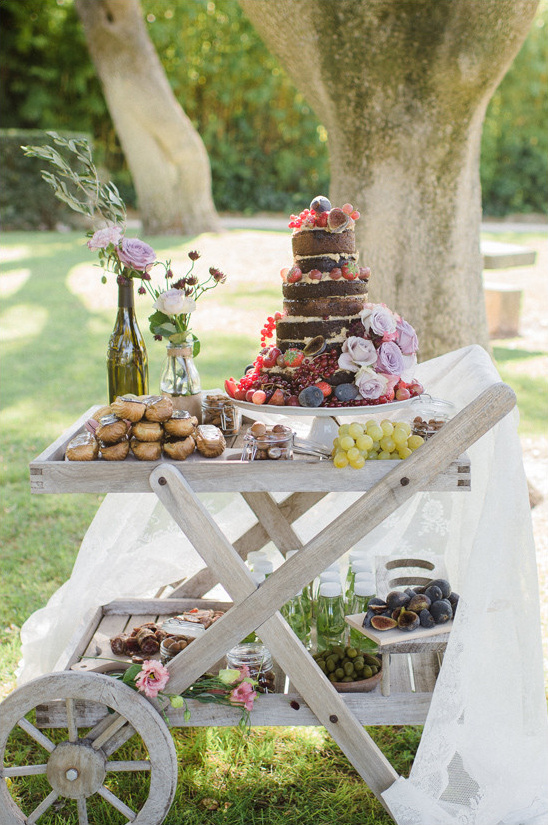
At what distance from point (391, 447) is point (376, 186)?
7.66ft

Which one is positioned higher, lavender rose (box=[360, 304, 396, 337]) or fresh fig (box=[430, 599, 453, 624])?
lavender rose (box=[360, 304, 396, 337])

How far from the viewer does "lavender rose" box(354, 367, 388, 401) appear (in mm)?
2084

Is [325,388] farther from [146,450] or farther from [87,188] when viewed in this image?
[87,188]

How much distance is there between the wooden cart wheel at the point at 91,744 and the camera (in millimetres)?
2004

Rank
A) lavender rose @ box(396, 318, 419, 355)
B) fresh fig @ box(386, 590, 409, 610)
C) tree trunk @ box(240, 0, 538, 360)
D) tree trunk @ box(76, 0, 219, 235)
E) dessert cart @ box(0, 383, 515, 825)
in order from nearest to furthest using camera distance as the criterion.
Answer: dessert cart @ box(0, 383, 515, 825)
lavender rose @ box(396, 318, 419, 355)
fresh fig @ box(386, 590, 409, 610)
tree trunk @ box(240, 0, 538, 360)
tree trunk @ box(76, 0, 219, 235)

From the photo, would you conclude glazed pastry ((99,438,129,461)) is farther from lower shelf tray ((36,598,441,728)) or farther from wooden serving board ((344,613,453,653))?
wooden serving board ((344,613,453,653))

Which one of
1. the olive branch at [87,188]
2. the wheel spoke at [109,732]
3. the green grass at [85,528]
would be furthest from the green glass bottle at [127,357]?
the green grass at [85,528]

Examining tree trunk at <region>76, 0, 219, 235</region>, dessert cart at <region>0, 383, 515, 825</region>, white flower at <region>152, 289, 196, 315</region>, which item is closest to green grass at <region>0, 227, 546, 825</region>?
dessert cart at <region>0, 383, 515, 825</region>

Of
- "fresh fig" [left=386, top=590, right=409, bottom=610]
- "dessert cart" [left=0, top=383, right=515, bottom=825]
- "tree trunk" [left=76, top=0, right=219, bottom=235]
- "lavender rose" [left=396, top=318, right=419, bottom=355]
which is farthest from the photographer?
"tree trunk" [left=76, top=0, right=219, bottom=235]

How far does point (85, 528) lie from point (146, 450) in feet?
7.82

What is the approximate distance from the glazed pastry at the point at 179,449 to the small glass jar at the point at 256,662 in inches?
25.6

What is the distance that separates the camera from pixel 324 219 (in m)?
2.23

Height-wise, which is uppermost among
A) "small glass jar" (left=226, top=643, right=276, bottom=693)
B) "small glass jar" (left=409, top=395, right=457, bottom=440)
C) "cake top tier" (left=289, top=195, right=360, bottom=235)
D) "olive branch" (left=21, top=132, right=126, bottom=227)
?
"olive branch" (left=21, top=132, right=126, bottom=227)

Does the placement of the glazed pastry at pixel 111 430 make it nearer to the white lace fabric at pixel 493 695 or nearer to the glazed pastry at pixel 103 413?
the glazed pastry at pixel 103 413
